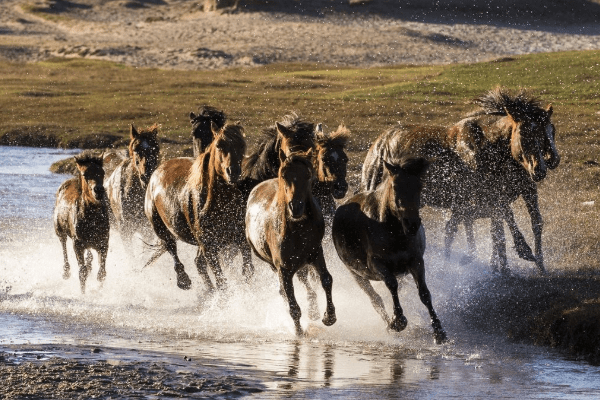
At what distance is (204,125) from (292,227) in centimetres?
322

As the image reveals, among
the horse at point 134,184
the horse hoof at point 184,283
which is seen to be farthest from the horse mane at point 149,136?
the horse hoof at point 184,283

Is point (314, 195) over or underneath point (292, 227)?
over

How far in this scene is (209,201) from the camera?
11.5 metres

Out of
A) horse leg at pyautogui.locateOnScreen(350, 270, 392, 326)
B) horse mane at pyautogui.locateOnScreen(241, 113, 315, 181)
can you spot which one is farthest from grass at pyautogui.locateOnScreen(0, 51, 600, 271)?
horse mane at pyautogui.locateOnScreen(241, 113, 315, 181)

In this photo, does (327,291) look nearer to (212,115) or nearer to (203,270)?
(203,270)

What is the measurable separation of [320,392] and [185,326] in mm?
3246

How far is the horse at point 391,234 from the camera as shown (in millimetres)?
9484

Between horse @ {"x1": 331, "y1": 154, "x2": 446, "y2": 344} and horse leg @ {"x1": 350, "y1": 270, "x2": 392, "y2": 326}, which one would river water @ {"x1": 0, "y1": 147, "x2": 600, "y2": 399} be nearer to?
horse leg @ {"x1": 350, "y1": 270, "x2": 392, "y2": 326}

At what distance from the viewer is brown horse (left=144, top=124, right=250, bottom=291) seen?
11.1 m

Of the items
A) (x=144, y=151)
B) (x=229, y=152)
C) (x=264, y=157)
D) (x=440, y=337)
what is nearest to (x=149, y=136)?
(x=144, y=151)

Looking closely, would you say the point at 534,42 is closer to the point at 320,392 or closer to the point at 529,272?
the point at 529,272

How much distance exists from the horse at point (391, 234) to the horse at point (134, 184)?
4.01 meters

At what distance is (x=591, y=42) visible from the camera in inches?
1885

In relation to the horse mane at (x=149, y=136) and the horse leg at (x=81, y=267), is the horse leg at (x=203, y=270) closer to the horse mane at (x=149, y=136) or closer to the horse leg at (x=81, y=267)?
the horse leg at (x=81, y=267)
